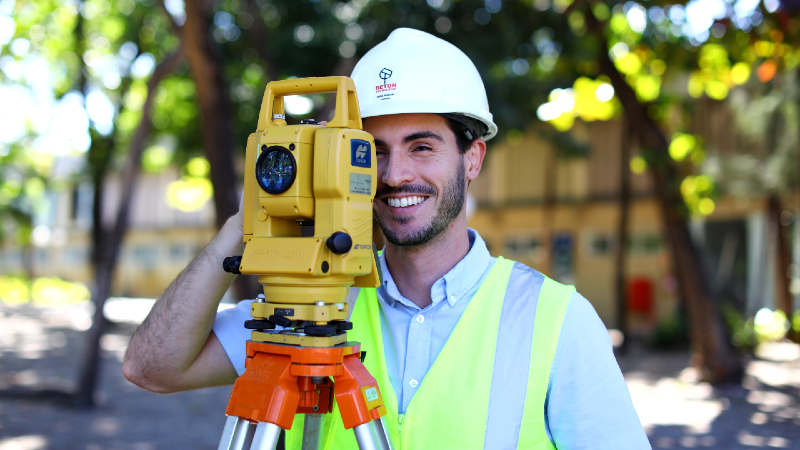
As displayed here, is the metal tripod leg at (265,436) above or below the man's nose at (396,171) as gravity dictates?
below

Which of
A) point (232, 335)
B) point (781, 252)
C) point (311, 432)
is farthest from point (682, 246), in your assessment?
point (311, 432)

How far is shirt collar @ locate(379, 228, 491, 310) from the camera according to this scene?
182 cm

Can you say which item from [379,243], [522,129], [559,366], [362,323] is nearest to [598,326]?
[559,366]

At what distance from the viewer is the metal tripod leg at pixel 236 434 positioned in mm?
1422

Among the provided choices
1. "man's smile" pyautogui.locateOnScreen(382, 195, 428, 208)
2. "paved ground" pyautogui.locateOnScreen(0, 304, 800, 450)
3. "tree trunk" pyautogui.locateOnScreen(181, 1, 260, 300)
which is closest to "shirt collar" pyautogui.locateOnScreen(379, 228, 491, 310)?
"man's smile" pyautogui.locateOnScreen(382, 195, 428, 208)

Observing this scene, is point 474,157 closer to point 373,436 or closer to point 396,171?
point 396,171

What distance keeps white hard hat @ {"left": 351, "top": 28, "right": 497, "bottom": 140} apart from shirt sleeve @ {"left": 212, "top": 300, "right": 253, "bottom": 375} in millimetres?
726

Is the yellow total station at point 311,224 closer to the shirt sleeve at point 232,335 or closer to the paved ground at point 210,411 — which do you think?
the shirt sleeve at point 232,335

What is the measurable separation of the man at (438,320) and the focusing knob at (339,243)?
432mm

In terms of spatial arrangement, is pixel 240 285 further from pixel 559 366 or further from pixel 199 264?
pixel 559 366

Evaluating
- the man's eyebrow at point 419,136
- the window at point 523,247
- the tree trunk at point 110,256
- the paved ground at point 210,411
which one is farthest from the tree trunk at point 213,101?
the window at point 523,247

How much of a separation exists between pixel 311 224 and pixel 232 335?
0.58 m

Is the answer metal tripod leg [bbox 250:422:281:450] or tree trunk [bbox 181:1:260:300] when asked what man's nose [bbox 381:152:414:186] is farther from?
tree trunk [bbox 181:1:260:300]

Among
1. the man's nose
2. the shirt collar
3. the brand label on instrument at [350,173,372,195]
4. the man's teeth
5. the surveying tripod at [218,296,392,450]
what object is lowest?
the surveying tripod at [218,296,392,450]
